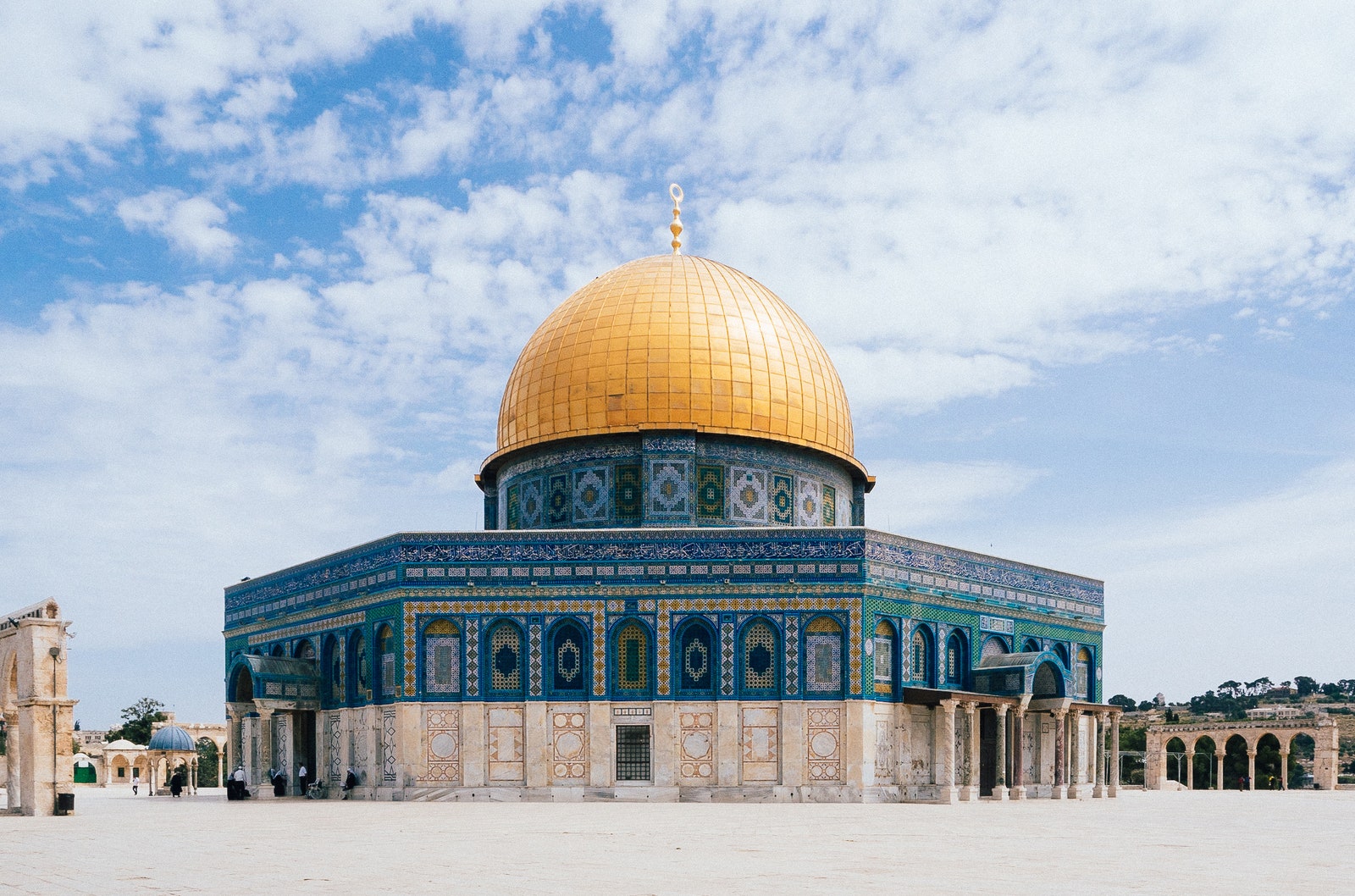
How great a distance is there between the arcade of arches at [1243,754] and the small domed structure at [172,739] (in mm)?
32457

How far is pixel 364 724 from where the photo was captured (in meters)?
28.0

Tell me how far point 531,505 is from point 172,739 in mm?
24986

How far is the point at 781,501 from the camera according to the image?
3119 cm

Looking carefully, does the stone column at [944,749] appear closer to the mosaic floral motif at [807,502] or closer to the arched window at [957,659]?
the arched window at [957,659]

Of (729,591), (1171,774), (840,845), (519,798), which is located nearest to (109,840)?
(840,845)

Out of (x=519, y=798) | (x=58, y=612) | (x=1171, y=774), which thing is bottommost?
(x=1171, y=774)

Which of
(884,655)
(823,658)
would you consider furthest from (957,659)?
(823,658)

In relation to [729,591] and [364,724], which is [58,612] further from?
[729,591]

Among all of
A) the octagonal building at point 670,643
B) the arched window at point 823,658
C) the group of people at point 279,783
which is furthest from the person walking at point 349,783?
the arched window at point 823,658

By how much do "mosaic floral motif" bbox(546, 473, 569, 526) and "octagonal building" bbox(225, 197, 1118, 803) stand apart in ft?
0.27

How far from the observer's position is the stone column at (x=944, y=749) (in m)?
27.2

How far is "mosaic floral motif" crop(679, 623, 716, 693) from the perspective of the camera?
2705cm

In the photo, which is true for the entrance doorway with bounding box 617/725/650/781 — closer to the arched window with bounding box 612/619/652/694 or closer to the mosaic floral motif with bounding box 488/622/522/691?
the arched window with bounding box 612/619/652/694

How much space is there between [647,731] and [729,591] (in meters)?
3.04
